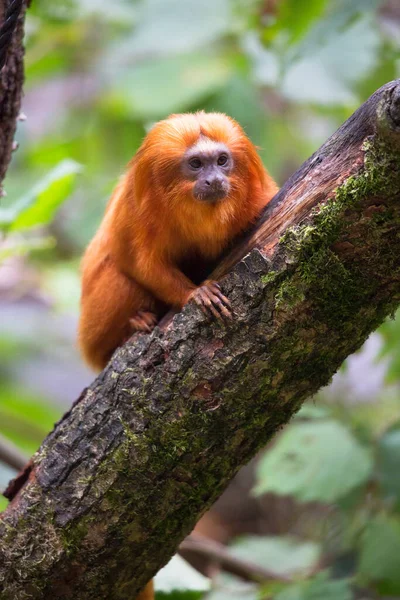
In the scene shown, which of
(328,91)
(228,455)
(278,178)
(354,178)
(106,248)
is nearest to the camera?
(354,178)

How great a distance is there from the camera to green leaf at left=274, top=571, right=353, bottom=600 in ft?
10.1

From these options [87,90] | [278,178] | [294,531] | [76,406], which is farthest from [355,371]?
[76,406]

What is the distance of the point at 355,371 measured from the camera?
6586 millimetres

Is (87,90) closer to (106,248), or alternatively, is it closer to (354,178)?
(106,248)

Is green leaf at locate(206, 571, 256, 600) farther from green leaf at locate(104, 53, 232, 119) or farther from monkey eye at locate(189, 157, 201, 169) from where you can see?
green leaf at locate(104, 53, 232, 119)

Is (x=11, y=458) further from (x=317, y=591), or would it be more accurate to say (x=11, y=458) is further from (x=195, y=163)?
(x=195, y=163)

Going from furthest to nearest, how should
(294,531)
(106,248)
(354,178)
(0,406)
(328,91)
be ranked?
(294,531), (0,406), (328,91), (106,248), (354,178)

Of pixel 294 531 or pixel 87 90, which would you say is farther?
pixel 87 90

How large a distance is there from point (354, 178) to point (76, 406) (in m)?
1.19

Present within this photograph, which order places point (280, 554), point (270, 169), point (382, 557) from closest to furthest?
point (382, 557) → point (280, 554) → point (270, 169)

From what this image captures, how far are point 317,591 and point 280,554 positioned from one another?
Answer: 102 centimetres

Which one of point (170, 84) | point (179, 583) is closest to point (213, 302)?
point (179, 583)

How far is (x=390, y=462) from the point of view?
3.50 meters

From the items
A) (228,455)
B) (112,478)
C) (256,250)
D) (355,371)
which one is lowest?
(112,478)
